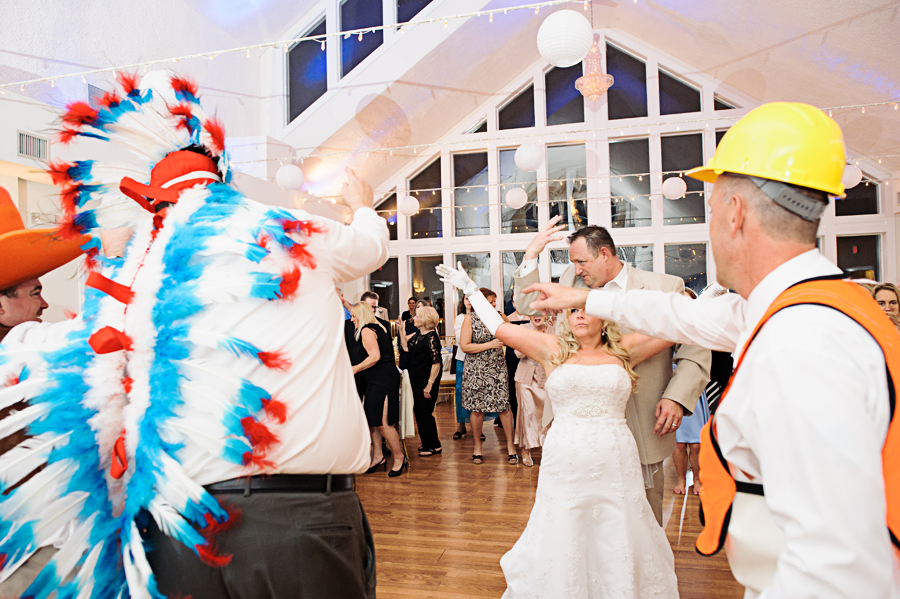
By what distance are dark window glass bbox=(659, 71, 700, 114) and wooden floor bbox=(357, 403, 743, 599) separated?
7195 millimetres

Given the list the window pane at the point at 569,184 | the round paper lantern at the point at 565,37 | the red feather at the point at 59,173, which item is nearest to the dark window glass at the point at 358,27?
the window pane at the point at 569,184

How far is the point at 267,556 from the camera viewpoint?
3.75 ft

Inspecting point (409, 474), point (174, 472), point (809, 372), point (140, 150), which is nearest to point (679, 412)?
point (809, 372)

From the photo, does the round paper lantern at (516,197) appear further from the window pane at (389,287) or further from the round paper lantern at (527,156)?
the window pane at (389,287)

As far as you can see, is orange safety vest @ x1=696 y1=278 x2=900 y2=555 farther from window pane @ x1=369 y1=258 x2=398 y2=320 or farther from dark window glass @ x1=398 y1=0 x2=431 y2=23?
window pane @ x1=369 y1=258 x2=398 y2=320

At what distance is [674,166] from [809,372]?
34.3 feet

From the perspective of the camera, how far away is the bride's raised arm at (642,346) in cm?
255

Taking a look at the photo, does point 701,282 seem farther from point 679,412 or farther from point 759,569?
point 759,569

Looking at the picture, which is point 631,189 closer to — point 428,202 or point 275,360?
point 428,202

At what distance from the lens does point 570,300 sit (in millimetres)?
1559

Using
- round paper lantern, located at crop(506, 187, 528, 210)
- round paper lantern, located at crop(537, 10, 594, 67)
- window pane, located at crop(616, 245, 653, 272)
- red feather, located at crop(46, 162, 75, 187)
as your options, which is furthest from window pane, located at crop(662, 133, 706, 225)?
red feather, located at crop(46, 162, 75, 187)

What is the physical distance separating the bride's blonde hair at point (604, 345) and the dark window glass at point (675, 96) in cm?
885

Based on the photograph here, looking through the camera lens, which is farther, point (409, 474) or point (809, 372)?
point (409, 474)

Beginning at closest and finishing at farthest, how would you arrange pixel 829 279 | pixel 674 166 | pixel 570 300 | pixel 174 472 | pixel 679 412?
pixel 829 279 → pixel 174 472 → pixel 570 300 → pixel 679 412 → pixel 674 166
